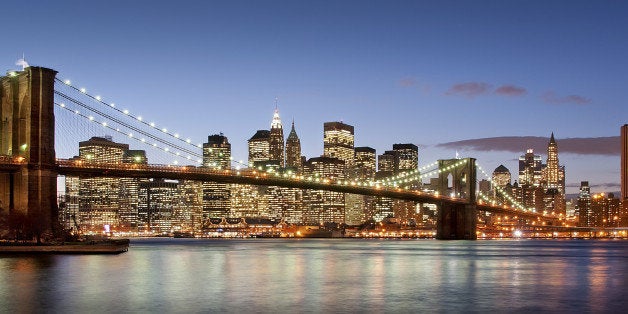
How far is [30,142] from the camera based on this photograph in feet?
191

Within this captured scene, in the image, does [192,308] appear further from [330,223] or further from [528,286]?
[330,223]

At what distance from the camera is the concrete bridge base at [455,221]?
318 ft

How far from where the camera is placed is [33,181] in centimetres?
5738

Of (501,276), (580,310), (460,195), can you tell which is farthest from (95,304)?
(460,195)

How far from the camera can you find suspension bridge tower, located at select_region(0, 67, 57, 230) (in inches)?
2250

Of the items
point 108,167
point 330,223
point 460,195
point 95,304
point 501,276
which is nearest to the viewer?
point 95,304

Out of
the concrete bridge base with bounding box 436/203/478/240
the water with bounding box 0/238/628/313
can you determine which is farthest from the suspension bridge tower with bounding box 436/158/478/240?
the water with bounding box 0/238/628/313

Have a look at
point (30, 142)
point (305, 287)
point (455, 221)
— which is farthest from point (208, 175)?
point (305, 287)

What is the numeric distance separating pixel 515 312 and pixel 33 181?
40.2 m

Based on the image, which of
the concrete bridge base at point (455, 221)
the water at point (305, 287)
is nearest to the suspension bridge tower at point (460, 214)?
the concrete bridge base at point (455, 221)

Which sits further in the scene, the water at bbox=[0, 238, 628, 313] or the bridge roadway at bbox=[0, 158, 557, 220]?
the bridge roadway at bbox=[0, 158, 557, 220]

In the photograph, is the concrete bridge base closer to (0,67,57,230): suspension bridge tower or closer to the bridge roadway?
the bridge roadway

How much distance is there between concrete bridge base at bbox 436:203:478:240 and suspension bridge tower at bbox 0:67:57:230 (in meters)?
49.8

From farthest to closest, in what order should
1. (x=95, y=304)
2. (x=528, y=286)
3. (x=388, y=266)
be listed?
(x=388, y=266)
(x=528, y=286)
(x=95, y=304)
